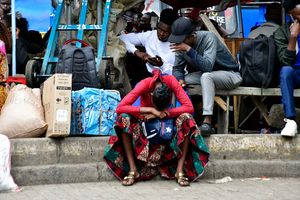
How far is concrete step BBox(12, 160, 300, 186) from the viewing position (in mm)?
6637

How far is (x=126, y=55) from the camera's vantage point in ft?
28.3

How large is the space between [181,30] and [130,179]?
62.2 inches

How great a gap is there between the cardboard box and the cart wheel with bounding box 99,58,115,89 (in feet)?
2.81

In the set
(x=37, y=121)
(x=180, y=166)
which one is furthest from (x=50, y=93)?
(x=180, y=166)

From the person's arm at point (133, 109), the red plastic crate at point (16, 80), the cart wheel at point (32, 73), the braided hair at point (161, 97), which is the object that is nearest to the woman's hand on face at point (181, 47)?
the braided hair at point (161, 97)

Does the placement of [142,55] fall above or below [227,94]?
above

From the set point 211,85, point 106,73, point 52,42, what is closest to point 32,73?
point 52,42

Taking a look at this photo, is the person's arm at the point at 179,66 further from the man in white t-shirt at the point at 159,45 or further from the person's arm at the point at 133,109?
the person's arm at the point at 133,109

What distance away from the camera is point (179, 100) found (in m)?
6.75

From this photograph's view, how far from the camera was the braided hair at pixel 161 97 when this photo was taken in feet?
21.5

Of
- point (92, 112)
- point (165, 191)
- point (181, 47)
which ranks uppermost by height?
point (181, 47)

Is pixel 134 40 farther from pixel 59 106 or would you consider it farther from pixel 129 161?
pixel 129 161

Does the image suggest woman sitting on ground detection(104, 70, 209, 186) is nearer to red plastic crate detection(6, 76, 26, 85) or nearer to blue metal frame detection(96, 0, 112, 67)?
blue metal frame detection(96, 0, 112, 67)

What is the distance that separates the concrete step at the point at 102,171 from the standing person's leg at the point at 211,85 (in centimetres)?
38
